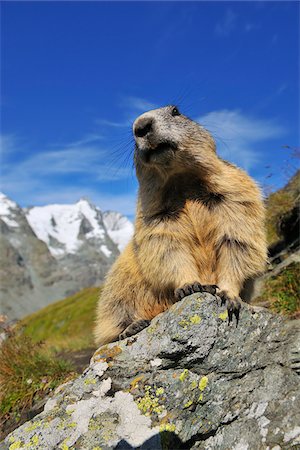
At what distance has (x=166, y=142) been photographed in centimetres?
621

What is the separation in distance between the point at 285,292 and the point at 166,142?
Result: 566cm

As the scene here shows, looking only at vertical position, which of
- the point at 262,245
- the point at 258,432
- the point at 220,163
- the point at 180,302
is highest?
the point at 220,163

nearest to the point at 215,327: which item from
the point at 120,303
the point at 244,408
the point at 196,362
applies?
the point at 196,362

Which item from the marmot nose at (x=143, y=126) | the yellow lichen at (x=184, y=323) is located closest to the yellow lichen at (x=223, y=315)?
the yellow lichen at (x=184, y=323)

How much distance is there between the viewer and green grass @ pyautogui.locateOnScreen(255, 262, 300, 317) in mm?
9484

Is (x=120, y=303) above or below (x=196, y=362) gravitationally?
above

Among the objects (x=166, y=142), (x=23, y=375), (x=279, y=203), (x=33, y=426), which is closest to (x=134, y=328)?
(x=33, y=426)

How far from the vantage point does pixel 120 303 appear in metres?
7.23

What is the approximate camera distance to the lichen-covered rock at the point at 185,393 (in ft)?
16.5

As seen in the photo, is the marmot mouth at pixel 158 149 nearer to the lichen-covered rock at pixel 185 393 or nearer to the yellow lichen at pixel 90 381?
the lichen-covered rock at pixel 185 393

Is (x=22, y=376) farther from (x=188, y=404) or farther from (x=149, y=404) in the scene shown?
(x=188, y=404)

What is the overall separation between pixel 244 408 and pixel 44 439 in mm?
2503

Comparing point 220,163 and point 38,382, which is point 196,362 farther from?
point 38,382

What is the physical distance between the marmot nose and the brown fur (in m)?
0.04
